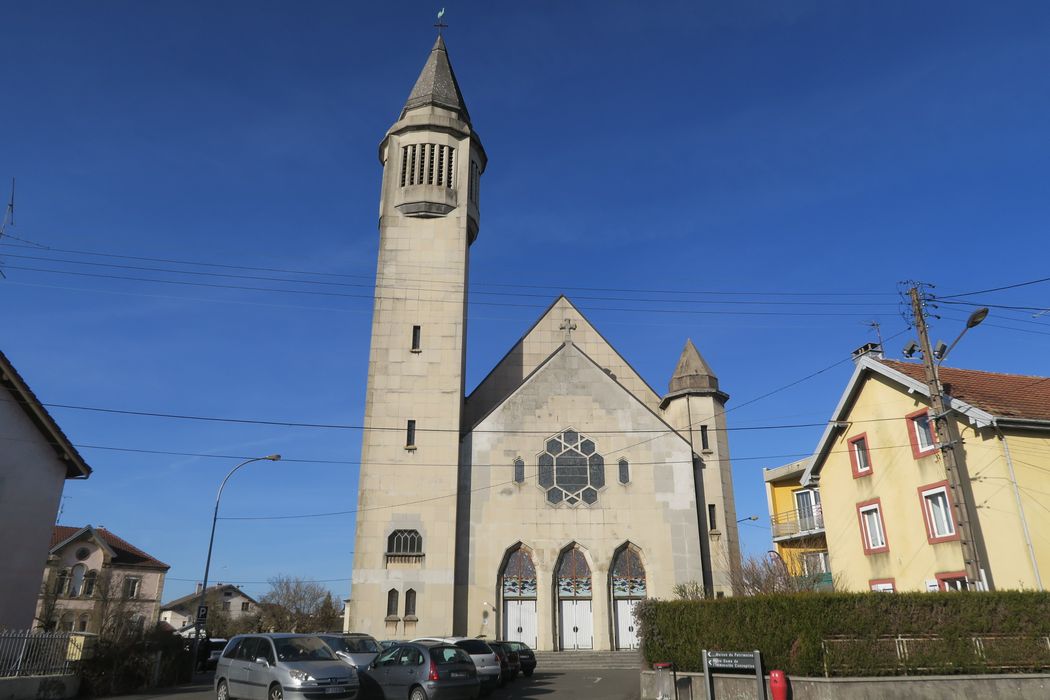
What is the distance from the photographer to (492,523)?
111ft

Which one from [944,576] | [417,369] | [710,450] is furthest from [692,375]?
[944,576]

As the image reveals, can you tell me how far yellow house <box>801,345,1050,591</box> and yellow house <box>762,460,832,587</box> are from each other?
6856 mm

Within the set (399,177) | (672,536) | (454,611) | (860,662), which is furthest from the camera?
(399,177)

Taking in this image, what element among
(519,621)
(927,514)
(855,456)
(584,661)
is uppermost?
(855,456)

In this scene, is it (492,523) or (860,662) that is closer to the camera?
(860,662)

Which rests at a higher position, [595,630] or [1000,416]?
[1000,416]

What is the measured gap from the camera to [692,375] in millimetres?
38562

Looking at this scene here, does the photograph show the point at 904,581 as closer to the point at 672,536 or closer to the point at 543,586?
the point at 672,536

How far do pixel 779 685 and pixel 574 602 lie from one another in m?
19.3

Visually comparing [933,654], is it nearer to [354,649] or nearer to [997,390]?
[997,390]

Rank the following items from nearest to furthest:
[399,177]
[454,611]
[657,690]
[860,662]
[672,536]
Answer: [860,662] < [657,690] < [454,611] < [672,536] < [399,177]

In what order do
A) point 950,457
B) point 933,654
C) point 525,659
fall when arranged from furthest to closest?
point 525,659 < point 950,457 < point 933,654

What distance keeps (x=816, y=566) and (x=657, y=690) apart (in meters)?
20.0

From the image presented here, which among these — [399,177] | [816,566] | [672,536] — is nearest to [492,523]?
[672,536]
